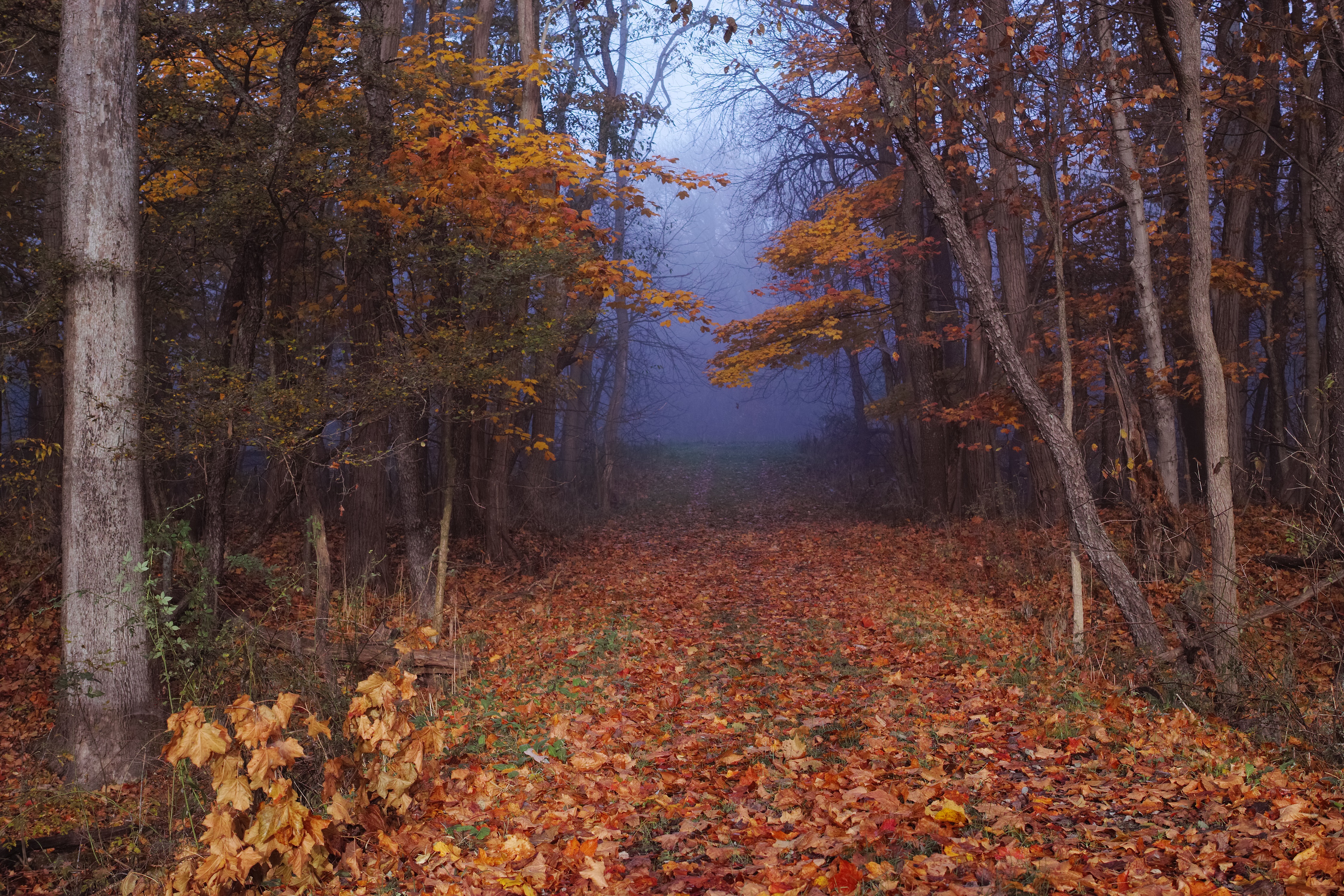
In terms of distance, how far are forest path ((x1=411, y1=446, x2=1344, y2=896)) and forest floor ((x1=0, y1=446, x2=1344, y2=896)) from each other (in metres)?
0.02

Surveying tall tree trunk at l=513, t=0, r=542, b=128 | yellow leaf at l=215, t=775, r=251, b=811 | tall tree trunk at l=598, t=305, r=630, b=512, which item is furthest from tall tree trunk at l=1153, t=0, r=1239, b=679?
tall tree trunk at l=598, t=305, r=630, b=512

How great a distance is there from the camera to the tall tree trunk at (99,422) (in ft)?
22.0

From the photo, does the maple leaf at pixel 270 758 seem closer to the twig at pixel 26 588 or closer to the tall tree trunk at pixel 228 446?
the tall tree trunk at pixel 228 446

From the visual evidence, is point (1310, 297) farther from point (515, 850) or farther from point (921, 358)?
point (515, 850)

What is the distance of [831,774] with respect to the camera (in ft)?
15.8

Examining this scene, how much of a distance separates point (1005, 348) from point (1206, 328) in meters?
1.62

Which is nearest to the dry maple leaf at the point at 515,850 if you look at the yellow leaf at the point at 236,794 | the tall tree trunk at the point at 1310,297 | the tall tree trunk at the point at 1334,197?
the yellow leaf at the point at 236,794

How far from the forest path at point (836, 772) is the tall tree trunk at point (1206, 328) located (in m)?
1.27

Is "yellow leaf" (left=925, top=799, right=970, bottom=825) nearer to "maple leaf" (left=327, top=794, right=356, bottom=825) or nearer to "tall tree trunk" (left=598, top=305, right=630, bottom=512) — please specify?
"maple leaf" (left=327, top=794, right=356, bottom=825)

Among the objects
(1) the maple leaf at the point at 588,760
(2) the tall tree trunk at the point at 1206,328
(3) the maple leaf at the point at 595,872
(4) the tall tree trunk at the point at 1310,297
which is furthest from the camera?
(4) the tall tree trunk at the point at 1310,297

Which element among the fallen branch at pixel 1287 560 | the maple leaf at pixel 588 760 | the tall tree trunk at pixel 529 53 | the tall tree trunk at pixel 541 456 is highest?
the tall tree trunk at pixel 529 53

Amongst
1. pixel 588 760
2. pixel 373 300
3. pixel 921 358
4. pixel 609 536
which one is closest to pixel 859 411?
pixel 921 358

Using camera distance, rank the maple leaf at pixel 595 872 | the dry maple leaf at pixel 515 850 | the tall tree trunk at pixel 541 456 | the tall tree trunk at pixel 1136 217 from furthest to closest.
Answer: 1. the tall tree trunk at pixel 541 456
2. the tall tree trunk at pixel 1136 217
3. the dry maple leaf at pixel 515 850
4. the maple leaf at pixel 595 872

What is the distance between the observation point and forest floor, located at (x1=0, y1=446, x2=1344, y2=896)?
3.71m
